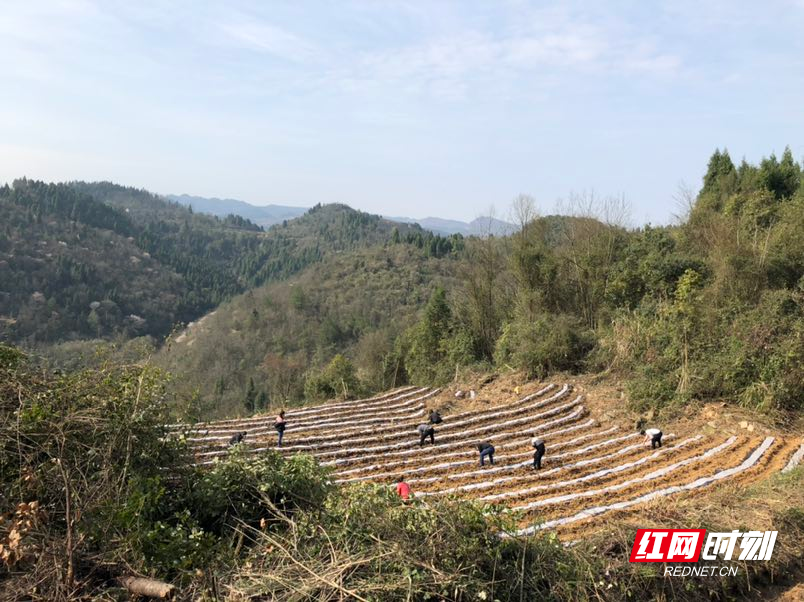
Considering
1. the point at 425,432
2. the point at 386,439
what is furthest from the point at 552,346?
the point at 386,439

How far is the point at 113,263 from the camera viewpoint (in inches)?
3356

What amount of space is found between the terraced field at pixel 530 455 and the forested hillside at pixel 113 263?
32043mm

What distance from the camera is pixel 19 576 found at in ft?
10.7

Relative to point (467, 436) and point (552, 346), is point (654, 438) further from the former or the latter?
point (552, 346)

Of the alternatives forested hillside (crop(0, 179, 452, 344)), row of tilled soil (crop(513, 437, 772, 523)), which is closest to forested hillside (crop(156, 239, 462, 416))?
forested hillside (crop(0, 179, 452, 344))

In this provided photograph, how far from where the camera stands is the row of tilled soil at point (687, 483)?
6.39 m

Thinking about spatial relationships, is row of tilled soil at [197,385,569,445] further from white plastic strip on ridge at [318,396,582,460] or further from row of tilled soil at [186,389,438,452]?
white plastic strip on ridge at [318,396,582,460]

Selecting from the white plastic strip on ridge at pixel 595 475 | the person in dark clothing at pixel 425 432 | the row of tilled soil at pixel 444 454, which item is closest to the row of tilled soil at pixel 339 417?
the person in dark clothing at pixel 425 432

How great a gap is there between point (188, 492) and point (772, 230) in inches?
671

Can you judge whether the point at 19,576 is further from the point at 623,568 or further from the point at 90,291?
the point at 90,291

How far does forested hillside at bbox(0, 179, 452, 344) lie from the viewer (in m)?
65.4

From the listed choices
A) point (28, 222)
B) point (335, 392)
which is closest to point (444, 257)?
point (335, 392)
